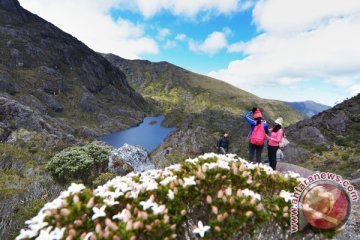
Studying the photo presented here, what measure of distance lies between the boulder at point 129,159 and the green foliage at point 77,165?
148cm

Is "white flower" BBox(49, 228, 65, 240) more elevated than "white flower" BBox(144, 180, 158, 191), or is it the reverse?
"white flower" BBox(144, 180, 158, 191)

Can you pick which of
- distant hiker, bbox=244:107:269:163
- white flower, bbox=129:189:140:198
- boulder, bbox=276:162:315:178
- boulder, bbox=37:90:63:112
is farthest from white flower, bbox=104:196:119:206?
boulder, bbox=37:90:63:112

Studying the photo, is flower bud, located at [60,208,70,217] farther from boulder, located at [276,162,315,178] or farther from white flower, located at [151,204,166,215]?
boulder, located at [276,162,315,178]

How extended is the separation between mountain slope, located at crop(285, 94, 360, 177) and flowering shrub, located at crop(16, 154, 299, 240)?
37951 mm

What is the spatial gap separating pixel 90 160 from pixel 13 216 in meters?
9.44

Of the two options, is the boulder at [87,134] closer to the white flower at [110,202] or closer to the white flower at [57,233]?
the white flower at [110,202]

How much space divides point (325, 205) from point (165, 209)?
285 centimetres

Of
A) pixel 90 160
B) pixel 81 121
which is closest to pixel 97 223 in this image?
Answer: pixel 90 160

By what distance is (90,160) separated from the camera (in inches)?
763

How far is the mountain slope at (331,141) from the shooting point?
4425 cm

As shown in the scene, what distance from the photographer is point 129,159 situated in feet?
63.9

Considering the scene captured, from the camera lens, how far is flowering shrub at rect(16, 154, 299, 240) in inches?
162

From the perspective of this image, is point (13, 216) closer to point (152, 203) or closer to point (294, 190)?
point (152, 203)

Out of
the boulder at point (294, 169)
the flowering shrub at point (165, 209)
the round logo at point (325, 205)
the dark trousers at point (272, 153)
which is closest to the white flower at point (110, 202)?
the flowering shrub at point (165, 209)
